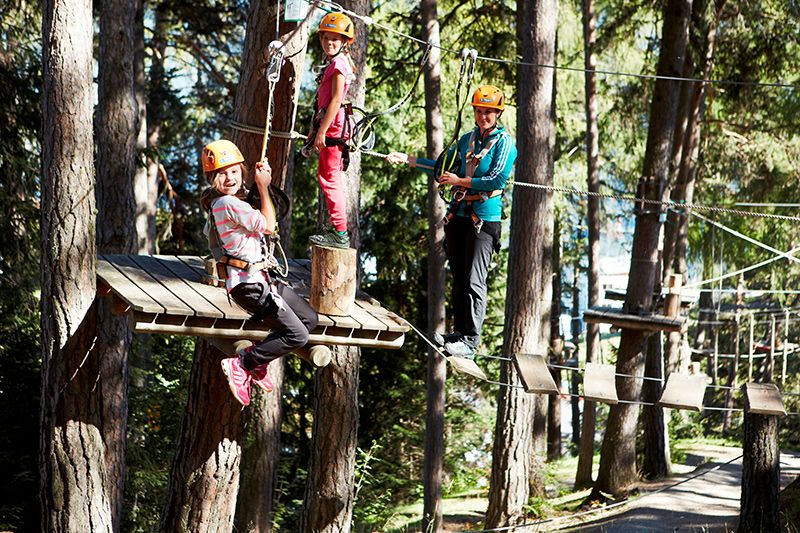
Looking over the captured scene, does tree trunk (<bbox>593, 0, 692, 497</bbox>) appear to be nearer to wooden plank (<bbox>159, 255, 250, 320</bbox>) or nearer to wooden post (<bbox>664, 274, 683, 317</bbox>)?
wooden post (<bbox>664, 274, 683, 317</bbox>)

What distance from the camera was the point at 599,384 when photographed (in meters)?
6.76

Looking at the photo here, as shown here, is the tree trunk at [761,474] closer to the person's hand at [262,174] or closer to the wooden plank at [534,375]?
the wooden plank at [534,375]

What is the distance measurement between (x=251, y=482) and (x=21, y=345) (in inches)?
122

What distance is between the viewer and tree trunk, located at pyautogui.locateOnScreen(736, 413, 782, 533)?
7.73 m

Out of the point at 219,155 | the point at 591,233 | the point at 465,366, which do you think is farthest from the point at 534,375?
the point at 591,233

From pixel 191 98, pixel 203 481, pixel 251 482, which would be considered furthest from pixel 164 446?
pixel 191 98

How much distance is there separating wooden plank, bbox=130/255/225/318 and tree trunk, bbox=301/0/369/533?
2.51 metres

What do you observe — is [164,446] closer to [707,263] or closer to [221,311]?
[221,311]

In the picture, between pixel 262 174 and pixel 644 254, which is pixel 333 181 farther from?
pixel 644 254

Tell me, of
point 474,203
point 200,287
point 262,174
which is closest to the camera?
point 262,174

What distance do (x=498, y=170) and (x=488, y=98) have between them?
1.55ft

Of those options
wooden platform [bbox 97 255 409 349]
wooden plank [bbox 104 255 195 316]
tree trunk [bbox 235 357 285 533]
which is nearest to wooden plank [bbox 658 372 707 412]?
wooden platform [bbox 97 255 409 349]

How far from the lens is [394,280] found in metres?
16.5

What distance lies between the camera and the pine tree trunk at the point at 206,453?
6434 millimetres
